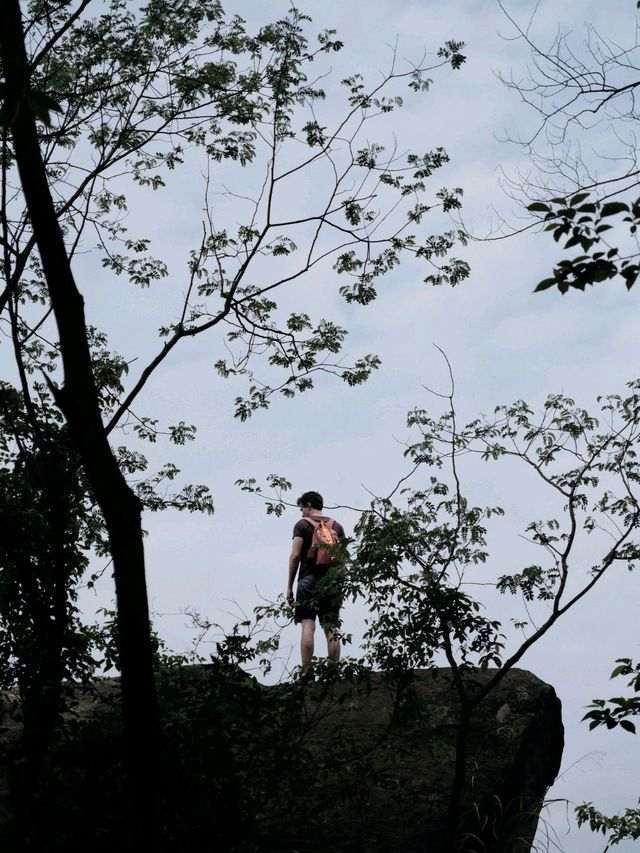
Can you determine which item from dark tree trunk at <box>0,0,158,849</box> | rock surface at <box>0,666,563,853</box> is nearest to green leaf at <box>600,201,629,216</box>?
dark tree trunk at <box>0,0,158,849</box>

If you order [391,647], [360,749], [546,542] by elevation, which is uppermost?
[546,542]

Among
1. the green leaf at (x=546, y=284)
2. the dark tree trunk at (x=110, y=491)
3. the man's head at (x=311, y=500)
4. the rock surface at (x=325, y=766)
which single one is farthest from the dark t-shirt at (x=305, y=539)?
the green leaf at (x=546, y=284)

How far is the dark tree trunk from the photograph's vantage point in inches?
214

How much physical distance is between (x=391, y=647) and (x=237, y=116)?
20.3 ft

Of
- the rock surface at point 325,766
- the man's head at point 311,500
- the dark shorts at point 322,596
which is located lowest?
the rock surface at point 325,766

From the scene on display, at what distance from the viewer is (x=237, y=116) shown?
10.9 meters

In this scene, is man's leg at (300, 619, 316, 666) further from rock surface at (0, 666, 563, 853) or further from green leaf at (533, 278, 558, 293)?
green leaf at (533, 278, 558, 293)

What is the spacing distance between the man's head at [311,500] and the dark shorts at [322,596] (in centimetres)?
78

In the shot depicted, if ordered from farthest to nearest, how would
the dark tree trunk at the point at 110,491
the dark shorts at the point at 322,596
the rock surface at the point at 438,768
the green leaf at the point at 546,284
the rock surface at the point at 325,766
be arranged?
1. the dark shorts at the point at 322,596
2. the rock surface at the point at 438,768
3. the rock surface at the point at 325,766
4. the dark tree trunk at the point at 110,491
5. the green leaf at the point at 546,284

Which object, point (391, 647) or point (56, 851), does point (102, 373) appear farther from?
point (56, 851)

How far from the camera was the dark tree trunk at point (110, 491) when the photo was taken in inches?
214

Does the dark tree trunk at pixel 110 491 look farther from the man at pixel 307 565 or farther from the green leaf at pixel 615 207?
the man at pixel 307 565

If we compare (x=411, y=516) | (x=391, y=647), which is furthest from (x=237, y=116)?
(x=391, y=647)

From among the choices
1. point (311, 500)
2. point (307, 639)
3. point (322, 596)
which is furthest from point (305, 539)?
point (322, 596)
